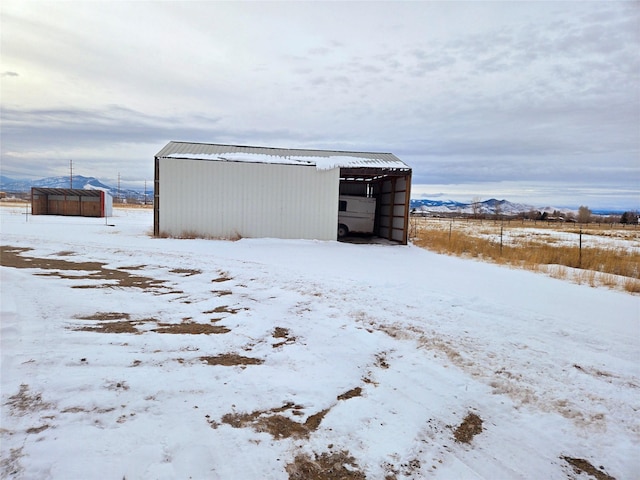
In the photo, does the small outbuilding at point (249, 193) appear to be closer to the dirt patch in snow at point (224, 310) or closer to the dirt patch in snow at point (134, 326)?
the dirt patch in snow at point (224, 310)

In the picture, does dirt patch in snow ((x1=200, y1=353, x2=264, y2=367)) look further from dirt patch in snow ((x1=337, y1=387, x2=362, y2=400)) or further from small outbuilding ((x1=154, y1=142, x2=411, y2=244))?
small outbuilding ((x1=154, y1=142, x2=411, y2=244))

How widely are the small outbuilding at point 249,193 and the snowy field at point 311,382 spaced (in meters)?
7.75

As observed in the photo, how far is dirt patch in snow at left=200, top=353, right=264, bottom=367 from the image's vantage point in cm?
381

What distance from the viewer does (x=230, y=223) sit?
49.2 feet

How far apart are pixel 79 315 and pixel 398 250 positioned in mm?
11080

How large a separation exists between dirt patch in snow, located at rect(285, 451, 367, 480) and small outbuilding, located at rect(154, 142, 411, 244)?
12.9 m

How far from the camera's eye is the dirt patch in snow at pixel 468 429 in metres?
2.81

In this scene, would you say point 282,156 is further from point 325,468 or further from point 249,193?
Result: point 325,468

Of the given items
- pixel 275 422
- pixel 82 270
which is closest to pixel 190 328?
pixel 275 422

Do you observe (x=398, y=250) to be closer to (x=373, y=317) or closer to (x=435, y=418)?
(x=373, y=317)

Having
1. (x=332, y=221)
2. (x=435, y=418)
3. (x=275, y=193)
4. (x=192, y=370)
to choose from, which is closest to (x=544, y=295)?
(x=435, y=418)

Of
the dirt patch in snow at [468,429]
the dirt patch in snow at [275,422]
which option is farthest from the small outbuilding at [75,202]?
the dirt patch in snow at [468,429]

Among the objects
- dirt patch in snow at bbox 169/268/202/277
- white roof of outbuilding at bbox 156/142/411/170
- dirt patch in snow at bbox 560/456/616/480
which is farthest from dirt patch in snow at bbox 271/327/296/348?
white roof of outbuilding at bbox 156/142/411/170

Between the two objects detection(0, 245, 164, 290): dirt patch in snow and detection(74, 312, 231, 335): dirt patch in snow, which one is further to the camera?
detection(0, 245, 164, 290): dirt patch in snow
